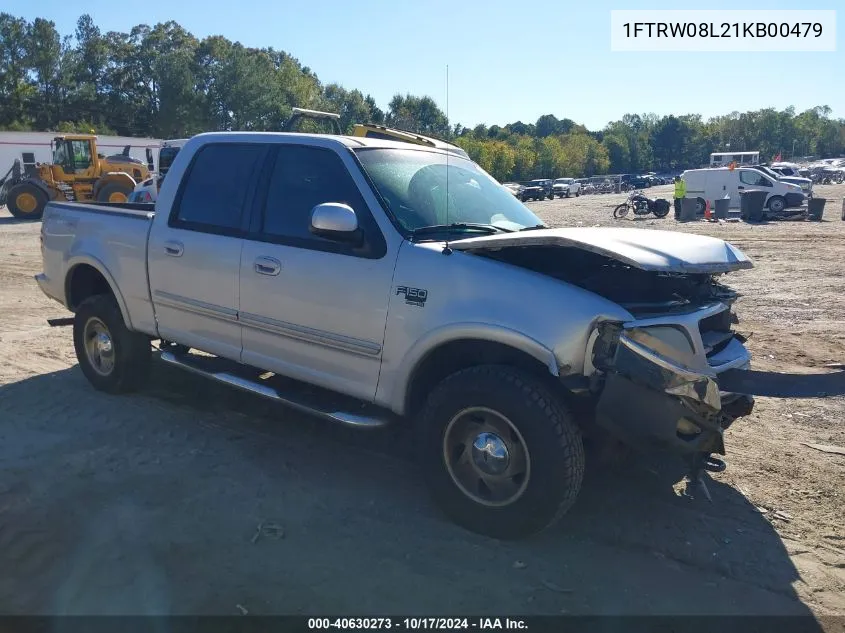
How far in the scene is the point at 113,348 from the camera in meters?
5.87

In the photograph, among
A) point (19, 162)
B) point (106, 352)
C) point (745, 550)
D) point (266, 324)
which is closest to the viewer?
point (745, 550)

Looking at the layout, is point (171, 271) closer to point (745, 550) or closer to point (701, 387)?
point (701, 387)

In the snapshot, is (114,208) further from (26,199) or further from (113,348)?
(26,199)

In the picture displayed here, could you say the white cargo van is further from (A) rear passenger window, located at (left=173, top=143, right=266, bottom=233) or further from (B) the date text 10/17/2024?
(B) the date text 10/17/2024

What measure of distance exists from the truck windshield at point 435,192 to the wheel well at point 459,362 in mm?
764

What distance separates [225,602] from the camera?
3.18 meters

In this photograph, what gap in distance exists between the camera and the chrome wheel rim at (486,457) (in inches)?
141

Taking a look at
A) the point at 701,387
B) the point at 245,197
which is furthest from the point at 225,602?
the point at 245,197

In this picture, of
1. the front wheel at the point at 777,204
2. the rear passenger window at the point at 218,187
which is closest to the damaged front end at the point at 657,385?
the rear passenger window at the point at 218,187

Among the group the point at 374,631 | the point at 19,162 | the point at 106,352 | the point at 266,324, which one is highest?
the point at 19,162

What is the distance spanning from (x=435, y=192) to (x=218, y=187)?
1637 mm

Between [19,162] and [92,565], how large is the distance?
41.0 m

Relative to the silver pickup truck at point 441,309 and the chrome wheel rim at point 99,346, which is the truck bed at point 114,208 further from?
the chrome wheel rim at point 99,346

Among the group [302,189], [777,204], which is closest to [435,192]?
[302,189]
